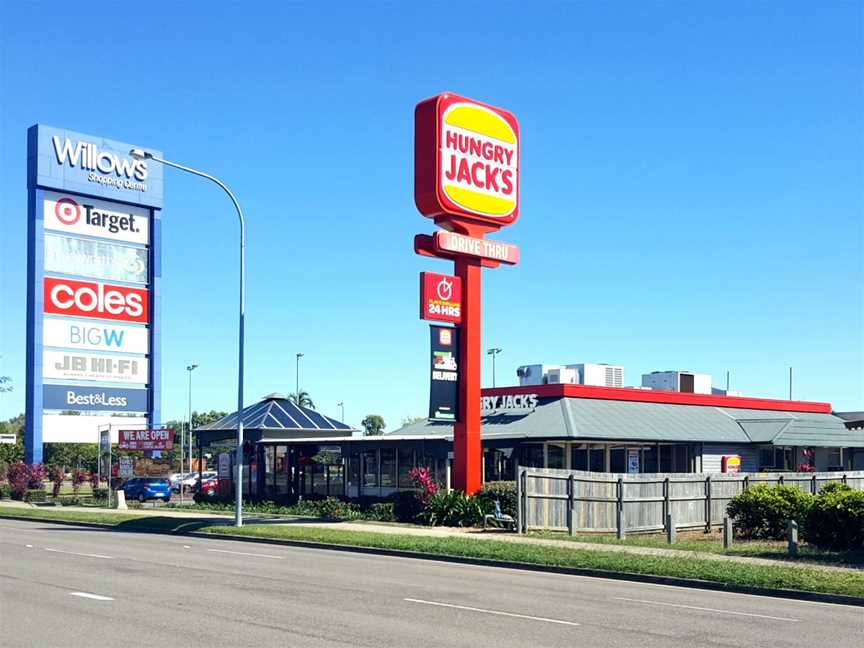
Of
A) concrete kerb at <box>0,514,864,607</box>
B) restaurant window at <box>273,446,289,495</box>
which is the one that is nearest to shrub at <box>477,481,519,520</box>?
concrete kerb at <box>0,514,864,607</box>

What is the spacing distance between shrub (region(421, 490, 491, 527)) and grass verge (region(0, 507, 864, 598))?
13.2 feet

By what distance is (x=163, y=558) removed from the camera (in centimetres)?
2198

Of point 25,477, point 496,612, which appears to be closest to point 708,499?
point 496,612

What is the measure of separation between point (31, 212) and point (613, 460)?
31375 mm

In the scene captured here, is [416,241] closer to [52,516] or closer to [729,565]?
[729,565]

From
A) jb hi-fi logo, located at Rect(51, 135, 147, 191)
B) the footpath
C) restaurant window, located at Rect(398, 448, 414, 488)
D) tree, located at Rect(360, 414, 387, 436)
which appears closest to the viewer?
the footpath

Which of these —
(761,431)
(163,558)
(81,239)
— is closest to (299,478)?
(81,239)

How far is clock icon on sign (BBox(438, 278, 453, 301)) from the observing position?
32.2 meters

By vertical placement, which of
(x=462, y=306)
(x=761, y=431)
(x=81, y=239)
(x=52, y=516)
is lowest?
(x=52, y=516)

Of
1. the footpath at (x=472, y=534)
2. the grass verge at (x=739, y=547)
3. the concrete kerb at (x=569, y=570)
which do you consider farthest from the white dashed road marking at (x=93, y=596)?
the grass verge at (x=739, y=547)

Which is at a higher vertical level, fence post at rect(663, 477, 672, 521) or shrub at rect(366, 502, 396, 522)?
fence post at rect(663, 477, 672, 521)

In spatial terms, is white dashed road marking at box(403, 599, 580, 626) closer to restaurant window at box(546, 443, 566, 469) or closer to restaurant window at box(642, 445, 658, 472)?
restaurant window at box(546, 443, 566, 469)

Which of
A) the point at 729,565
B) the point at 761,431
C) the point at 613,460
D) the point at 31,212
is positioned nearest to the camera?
the point at 729,565

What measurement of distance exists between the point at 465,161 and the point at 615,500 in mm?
11622
